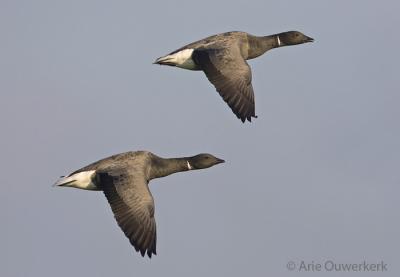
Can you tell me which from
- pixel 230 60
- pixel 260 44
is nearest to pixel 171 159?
pixel 230 60

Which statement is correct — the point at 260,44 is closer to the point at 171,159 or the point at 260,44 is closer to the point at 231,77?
the point at 231,77

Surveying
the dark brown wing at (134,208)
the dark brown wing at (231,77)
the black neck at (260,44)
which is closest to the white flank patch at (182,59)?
the dark brown wing at (231,77)

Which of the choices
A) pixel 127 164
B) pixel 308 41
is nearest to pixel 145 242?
pixel 127 164

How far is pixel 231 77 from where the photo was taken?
98.9ft

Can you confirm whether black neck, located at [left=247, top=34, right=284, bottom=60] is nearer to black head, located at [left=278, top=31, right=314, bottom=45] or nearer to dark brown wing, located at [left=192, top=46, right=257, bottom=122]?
black head, located at [left=278, top=31, right=314, bottom=45]

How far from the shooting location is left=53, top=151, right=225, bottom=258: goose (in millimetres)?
26953

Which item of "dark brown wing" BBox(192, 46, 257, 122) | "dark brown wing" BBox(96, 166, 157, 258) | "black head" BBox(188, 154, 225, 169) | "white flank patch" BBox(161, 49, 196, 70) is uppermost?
"white flank patch" BBox(161, 49, 196, 70)

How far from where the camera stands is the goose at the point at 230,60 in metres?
29.9

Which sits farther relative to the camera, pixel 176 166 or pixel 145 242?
pixel 176 166

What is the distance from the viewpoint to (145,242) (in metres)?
26.8

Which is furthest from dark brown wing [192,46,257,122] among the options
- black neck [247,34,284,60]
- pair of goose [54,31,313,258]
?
black neck [247,34,284,60]

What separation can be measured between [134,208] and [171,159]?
3.85m

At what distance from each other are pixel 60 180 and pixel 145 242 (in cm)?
309

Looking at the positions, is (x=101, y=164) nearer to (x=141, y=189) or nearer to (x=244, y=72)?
(x=141, y=189)
